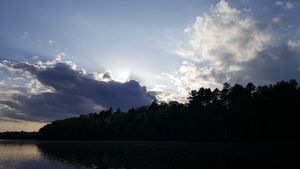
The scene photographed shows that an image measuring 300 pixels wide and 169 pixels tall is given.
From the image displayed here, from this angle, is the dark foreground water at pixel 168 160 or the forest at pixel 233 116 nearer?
the dark foreground water at pixel 168 160

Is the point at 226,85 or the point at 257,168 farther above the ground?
the point at 226,85

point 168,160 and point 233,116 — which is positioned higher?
point 233,116

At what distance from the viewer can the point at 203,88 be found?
603 feet

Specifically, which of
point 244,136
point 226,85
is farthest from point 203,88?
point 244,136

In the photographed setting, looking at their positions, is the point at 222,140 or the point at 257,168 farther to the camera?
the point at 222,140

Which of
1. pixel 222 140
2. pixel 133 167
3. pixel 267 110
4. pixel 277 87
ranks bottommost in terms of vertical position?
pixel 133 167

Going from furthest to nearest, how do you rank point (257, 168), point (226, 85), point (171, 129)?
point (171, 129)
point (226, 85)
point (257, 168)

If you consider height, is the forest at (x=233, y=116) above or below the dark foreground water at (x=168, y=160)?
above

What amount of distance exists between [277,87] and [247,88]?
1966 centimetres

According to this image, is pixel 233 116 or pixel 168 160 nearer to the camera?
pixel 168 160

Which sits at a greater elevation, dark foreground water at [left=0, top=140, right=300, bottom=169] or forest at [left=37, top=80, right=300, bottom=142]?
forest at [left=37, top=80, right=300, bottom=142]

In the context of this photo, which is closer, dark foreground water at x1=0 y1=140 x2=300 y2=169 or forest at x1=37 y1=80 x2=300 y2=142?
dark foreground water at x1=0 y1=140 x2=300 y2=169

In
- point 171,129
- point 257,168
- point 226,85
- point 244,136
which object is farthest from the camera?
point 171,129

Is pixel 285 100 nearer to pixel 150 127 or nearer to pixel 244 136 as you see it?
pixel 244 136
